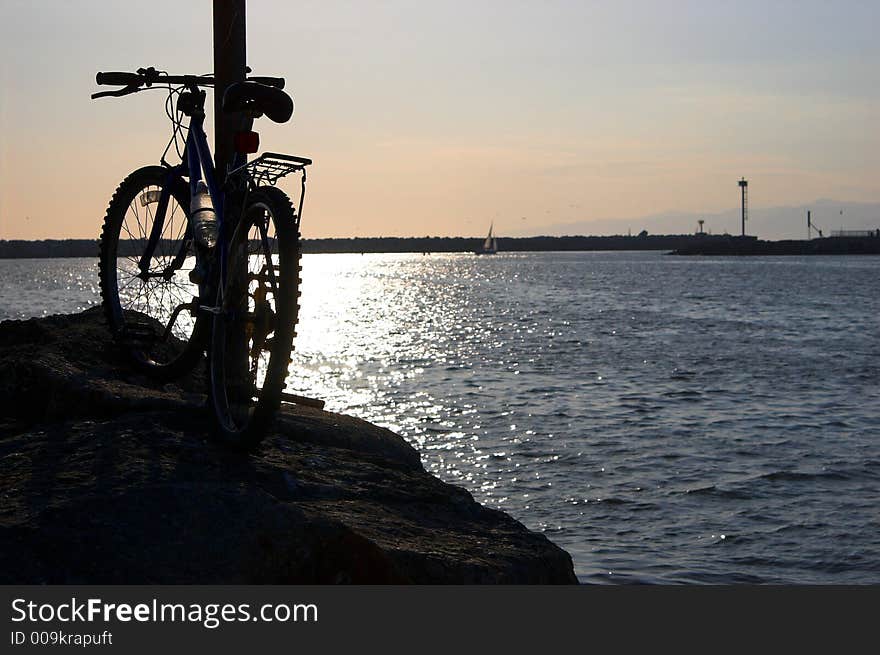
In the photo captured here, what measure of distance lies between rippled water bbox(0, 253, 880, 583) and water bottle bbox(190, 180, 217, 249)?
4.88 meters

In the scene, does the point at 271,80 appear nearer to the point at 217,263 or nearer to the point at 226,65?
the point at 226,65

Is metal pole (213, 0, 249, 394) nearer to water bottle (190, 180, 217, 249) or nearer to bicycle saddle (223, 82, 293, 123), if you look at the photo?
water bottle (190, 180, 217, 249)

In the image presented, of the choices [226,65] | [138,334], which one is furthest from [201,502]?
[226,65]

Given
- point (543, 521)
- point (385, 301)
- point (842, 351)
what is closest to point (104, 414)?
point (543, 521)

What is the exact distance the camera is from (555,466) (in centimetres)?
1363

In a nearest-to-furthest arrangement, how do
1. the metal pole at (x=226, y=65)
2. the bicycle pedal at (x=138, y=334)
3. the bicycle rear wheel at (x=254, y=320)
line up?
the bicycle rear wheel at (x=254, y=320), the metal pole at (x=226, y=65), the bicycle pedal at (x=138, y=334)

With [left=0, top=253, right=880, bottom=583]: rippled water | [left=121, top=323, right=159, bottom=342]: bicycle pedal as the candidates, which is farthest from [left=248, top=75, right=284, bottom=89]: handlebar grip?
[left=0, top=253, right=880, bottom=583]: rippled water

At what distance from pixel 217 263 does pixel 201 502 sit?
165cm

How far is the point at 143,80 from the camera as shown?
21.1 ft

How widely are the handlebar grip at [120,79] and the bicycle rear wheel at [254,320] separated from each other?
1.88 metres

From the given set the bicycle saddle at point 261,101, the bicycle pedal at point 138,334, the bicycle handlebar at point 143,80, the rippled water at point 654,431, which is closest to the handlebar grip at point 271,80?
the bicycle handlebar at point 143,80

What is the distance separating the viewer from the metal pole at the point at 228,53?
246 inches

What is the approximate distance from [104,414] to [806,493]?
949 centimetres

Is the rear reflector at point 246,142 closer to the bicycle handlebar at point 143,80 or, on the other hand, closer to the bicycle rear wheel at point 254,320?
the bicycle rear wheel at point 254,320
